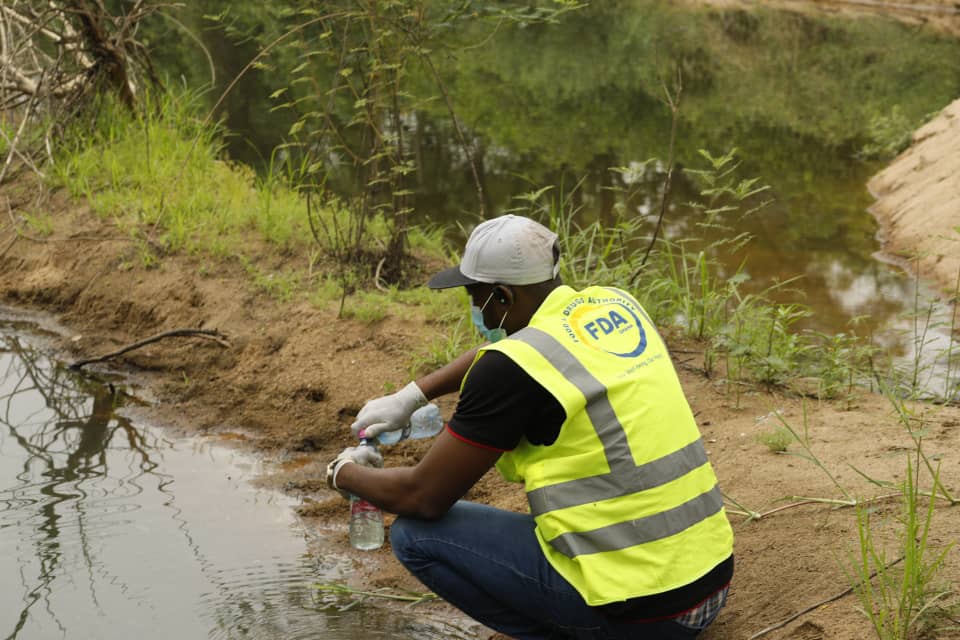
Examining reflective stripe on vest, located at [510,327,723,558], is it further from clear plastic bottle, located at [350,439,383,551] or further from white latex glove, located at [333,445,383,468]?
clear plastic bottle, located at [350,439,383,551]

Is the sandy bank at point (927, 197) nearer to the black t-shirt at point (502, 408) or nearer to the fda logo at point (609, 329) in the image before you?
the fda logo at point (609, 329)

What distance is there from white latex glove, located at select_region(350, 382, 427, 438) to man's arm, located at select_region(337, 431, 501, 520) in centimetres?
25

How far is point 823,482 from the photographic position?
315cm

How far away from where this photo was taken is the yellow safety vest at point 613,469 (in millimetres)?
2234

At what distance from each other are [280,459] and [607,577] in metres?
2.16

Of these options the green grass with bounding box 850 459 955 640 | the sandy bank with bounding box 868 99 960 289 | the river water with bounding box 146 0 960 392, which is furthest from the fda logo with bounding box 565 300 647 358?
the sandy bank with bounding box 868 99 960 289

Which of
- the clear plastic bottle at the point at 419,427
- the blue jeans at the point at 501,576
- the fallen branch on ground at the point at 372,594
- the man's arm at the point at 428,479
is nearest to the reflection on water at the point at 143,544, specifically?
the fallen branch on ground at the point at 372,594

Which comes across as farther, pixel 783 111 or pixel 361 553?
pixel 783 111

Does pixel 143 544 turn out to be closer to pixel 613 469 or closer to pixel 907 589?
pixel 613 469

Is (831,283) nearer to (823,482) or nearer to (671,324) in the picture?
(671,324)

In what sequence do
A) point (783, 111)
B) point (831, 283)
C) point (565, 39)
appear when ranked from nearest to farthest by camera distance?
1. point (831, 283)
2. point (783, 111)
3. point (565, 39)

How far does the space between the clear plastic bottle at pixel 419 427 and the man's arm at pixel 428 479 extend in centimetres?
33

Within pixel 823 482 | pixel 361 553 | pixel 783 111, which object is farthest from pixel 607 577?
pixel 783 111

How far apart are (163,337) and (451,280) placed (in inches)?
103
